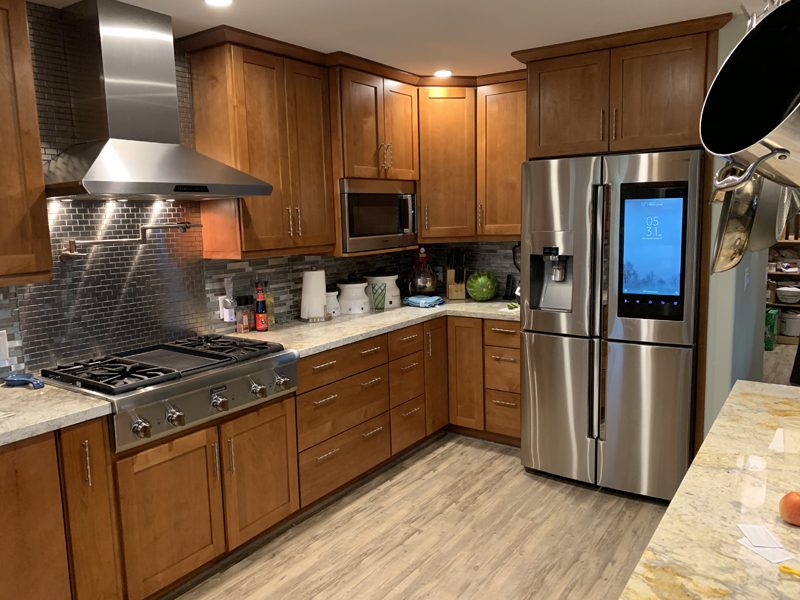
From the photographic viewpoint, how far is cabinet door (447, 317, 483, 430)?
4004 millimetres

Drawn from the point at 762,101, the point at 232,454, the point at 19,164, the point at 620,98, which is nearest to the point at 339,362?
the point at 232,454

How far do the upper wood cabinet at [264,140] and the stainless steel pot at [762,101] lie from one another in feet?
8.23

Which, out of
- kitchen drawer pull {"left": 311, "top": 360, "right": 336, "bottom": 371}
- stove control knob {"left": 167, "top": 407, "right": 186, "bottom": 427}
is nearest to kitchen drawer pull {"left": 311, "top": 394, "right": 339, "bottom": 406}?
kitchen drawer pull {"left": 311, "top": 360, "right": 336, "bottom": 371}

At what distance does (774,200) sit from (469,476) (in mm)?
Result: 2712

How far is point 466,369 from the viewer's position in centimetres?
407

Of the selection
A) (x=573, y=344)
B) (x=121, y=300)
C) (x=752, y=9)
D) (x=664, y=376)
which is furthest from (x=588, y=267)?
(x=121, y=300)

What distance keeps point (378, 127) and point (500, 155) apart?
2.70 feet

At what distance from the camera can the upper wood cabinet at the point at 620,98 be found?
3.07m

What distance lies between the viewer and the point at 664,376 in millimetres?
3143

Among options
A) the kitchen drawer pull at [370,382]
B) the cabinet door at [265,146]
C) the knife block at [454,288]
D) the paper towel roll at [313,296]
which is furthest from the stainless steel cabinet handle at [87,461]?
the knife block at [454,288]

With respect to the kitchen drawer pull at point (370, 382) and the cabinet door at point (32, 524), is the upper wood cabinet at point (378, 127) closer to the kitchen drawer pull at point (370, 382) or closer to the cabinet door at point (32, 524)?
the kitchen drawer pull at point (370, 382)

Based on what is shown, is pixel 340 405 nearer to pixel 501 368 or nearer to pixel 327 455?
pixel 327 455

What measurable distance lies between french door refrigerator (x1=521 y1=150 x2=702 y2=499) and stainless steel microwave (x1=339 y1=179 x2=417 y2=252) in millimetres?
893

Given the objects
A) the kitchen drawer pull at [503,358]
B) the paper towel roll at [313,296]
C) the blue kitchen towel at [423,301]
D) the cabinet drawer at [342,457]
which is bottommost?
the cabinet drawer at [342,457]
